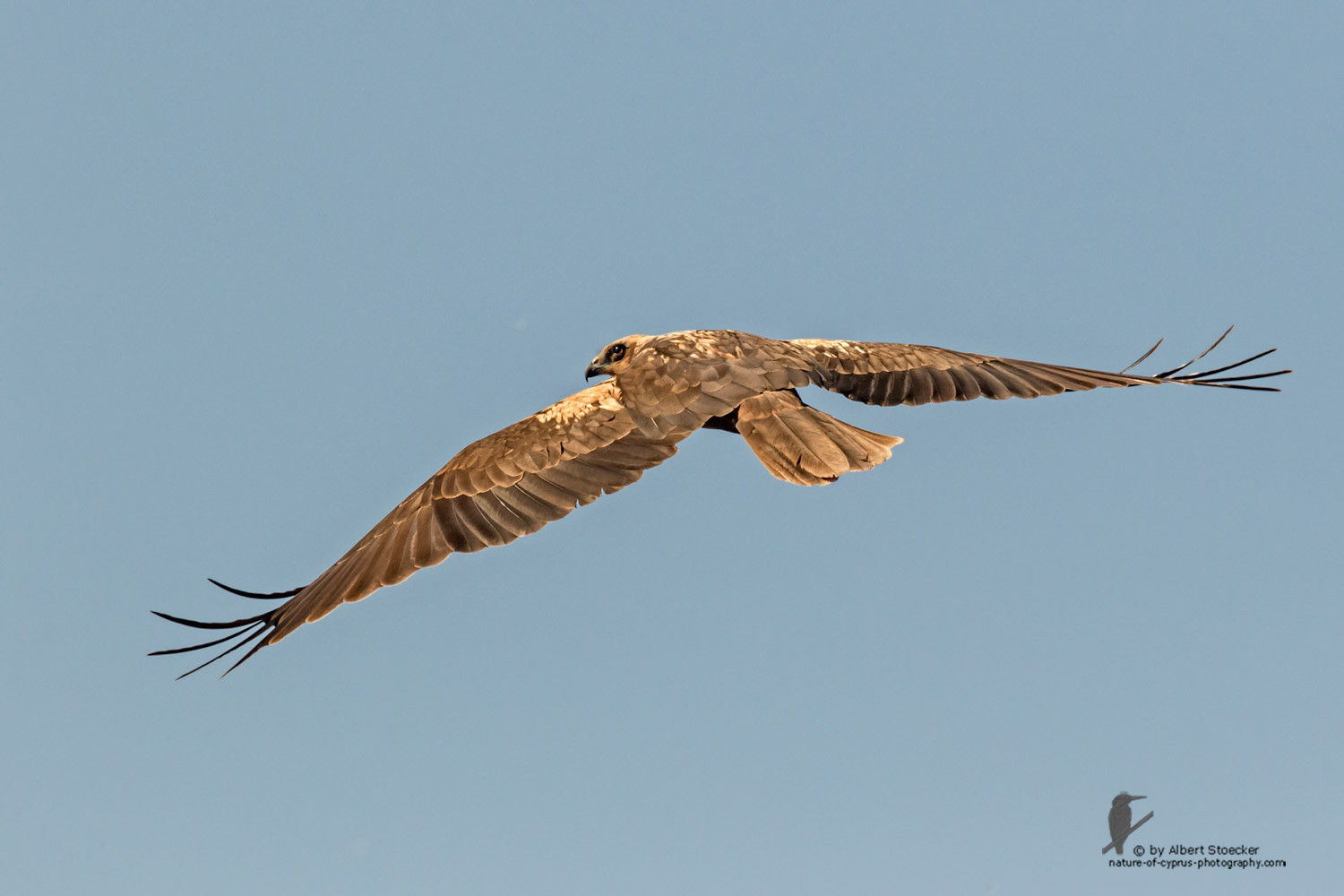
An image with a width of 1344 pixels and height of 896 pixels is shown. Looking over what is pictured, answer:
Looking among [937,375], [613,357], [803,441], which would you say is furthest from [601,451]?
[937,375]

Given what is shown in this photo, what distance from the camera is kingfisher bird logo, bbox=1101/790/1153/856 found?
9719mm

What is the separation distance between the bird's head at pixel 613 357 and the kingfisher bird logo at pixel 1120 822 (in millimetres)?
5419

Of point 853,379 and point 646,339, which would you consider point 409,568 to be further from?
point 853,379

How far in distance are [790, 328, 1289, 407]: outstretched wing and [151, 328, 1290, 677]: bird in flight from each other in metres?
0.15

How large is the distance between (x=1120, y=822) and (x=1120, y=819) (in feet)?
0.07

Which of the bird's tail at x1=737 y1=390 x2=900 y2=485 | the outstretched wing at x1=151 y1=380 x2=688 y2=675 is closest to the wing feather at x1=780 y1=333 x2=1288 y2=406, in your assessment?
the bird's tail at x1=737 y1=390 x2=900 y2=485

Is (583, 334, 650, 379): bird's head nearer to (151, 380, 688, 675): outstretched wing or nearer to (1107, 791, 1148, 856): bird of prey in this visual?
(151, 380, 688, 675): outstretched wing

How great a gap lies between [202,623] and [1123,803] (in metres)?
7.22

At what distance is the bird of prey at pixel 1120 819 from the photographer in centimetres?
973

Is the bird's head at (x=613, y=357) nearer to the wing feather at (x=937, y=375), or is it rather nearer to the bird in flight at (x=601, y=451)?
the bird in flight at (x=601, y=451)

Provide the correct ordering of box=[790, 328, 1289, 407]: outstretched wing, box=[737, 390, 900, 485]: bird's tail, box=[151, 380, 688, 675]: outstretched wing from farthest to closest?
box=[790, 328, 1289, 407]: outstretched wing < box=[737, 390, 900, 485]: bird's tail < box=[151, 380, 688, 675]: outstretched wing

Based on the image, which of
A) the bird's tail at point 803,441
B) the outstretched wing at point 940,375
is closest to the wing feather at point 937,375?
the outstretched wing at point 940,375

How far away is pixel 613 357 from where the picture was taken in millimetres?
10453

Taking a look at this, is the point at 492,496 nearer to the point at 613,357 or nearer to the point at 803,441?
the point at 803,441
